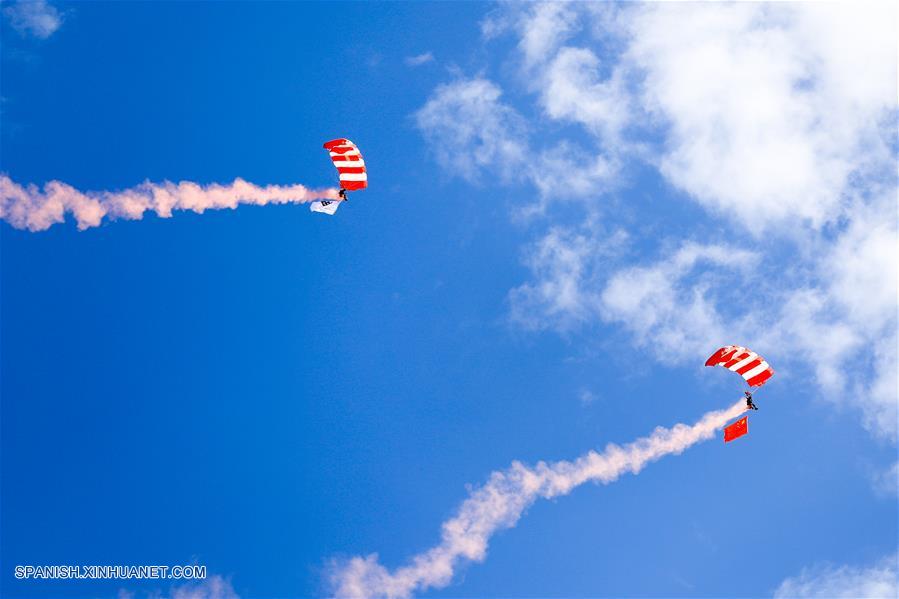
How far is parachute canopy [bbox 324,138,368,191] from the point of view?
8056cm

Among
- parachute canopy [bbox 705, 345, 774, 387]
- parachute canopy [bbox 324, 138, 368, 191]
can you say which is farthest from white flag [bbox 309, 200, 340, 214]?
parachute canopy [bbox 705, 345, 774, 387]

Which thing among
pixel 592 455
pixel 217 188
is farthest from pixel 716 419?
pixel 217 188

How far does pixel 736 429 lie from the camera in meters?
85.6

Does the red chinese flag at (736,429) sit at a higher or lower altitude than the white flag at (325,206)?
lower

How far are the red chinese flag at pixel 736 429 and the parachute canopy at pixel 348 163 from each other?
31.0 m

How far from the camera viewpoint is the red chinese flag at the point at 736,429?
8481 cm

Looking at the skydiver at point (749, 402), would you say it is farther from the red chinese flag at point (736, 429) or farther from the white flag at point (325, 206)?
the white flag at point (325, 206)

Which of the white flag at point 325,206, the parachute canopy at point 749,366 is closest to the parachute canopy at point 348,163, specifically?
the white flag at point 325,206

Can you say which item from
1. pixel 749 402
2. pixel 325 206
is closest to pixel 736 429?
pixel 749 402

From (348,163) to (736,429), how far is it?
33327mm

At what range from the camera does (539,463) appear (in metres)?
93.1

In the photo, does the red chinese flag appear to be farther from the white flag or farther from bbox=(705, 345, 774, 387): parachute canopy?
the white flag

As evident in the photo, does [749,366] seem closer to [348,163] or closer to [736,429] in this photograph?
[736,429]

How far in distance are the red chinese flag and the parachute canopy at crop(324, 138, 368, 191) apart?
3103 cm
